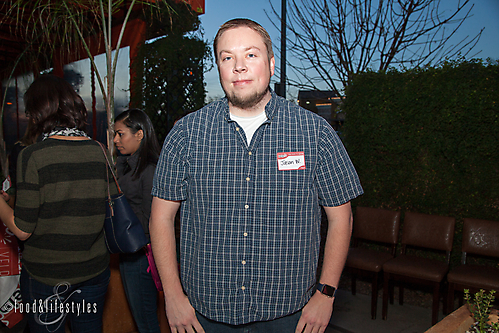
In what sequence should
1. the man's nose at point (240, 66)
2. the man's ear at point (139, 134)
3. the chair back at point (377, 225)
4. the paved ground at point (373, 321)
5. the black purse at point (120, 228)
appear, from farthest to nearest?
the chair back at point (377, 225)
the paved ground at point (373, 321)
the man's ear at point (139, 134)
the black purse at point (120, 228)
the man's nose at point (240, 66)

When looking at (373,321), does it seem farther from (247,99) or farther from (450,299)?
(247,99)

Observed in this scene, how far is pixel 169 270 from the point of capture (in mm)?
1188

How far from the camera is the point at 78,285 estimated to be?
1510 mm

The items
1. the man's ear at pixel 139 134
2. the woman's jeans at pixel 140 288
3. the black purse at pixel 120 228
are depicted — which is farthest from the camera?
the man's ear at pixel 139 134

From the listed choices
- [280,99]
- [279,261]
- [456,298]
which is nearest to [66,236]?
[279,261]

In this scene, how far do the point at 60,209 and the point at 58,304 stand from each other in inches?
16.0

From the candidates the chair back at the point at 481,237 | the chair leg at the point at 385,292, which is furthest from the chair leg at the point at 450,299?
the chair leg at the point at 385,292

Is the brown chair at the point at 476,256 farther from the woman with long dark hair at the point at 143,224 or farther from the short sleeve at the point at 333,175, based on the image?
the woman with long dark hair at the point at 143,224

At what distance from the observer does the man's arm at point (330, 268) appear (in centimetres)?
117

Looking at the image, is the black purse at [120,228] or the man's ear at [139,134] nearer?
the black purse at [120,228]

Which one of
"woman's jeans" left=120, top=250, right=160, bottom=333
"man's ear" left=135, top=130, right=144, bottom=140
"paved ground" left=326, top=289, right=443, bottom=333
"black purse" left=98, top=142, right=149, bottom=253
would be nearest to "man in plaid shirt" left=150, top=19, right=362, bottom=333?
"black purse" left=98, top=142, right=149, bottom=253

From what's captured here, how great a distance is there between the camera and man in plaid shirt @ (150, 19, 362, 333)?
3.75 ft

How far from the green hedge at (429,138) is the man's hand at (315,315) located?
2.73 meters

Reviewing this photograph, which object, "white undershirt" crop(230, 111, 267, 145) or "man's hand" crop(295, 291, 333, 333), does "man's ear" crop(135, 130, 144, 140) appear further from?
"man's hand" crop(295, 291, 333, 333)
